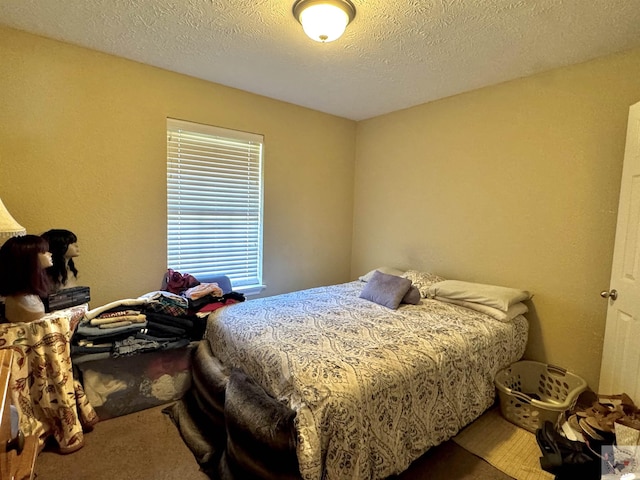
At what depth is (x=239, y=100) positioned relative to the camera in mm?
2967

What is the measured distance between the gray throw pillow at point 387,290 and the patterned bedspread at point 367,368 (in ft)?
0.31

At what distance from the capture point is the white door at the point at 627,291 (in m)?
1.78

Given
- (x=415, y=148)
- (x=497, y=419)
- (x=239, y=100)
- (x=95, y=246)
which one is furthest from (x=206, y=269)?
(x=497, y=419)

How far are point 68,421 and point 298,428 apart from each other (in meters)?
1.40

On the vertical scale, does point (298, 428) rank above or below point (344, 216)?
below

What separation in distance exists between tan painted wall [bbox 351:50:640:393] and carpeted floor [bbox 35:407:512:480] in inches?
49.2

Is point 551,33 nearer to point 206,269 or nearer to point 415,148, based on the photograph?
point 415,148

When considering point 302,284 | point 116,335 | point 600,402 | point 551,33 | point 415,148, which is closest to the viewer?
point 600,402

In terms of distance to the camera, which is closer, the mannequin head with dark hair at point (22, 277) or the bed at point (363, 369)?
the bed at point (363, 369)

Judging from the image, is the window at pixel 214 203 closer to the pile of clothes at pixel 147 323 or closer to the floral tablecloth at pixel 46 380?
the pile of clothes at pixel 147 323

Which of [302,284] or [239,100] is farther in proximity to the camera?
[302,284]

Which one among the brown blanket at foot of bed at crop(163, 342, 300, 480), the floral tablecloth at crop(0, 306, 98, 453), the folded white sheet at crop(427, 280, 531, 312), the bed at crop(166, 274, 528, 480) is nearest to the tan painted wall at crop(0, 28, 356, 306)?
the floral tablecloth at crop(0, 306, 98, 453)

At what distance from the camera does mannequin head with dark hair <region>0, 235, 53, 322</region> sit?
5.52ft

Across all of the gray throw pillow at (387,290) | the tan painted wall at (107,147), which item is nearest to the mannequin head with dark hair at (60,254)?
the tan painted wall at (107,147)
